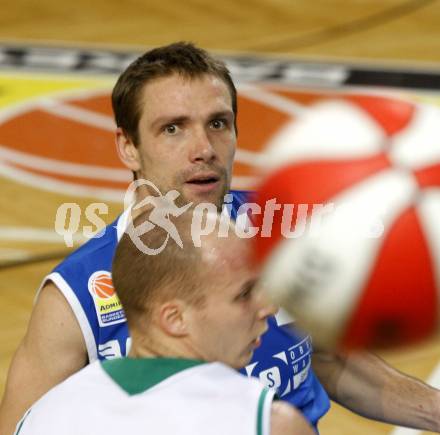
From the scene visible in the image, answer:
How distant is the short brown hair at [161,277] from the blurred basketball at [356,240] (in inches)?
6.2

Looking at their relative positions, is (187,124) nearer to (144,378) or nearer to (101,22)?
(144,378)

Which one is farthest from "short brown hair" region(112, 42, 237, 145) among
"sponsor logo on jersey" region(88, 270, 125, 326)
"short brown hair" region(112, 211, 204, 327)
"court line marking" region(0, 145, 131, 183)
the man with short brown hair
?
"court line marking" region(0, 145, 131, 183)

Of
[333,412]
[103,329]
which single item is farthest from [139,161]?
[333,412]

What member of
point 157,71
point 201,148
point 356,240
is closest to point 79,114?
point 157,71

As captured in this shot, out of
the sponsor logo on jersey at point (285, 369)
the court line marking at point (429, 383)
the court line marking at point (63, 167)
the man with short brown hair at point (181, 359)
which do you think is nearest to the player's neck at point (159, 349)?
the man with short brown hair at point (181, 359)

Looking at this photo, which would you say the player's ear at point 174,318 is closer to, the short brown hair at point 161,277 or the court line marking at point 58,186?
the short brown hair at point 161,277

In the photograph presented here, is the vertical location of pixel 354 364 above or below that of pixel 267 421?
below

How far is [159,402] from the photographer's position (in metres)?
2.70

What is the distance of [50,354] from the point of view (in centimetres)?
355

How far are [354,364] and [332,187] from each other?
1589mm

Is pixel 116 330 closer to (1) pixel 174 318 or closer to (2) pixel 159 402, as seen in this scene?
(1) pixel 174 318

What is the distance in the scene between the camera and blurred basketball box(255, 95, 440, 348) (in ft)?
8.71

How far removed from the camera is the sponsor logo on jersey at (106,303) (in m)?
3.63

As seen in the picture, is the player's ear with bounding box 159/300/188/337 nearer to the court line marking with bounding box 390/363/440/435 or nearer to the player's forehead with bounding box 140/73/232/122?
the player's forehead with bounding box 140/73/232/122
